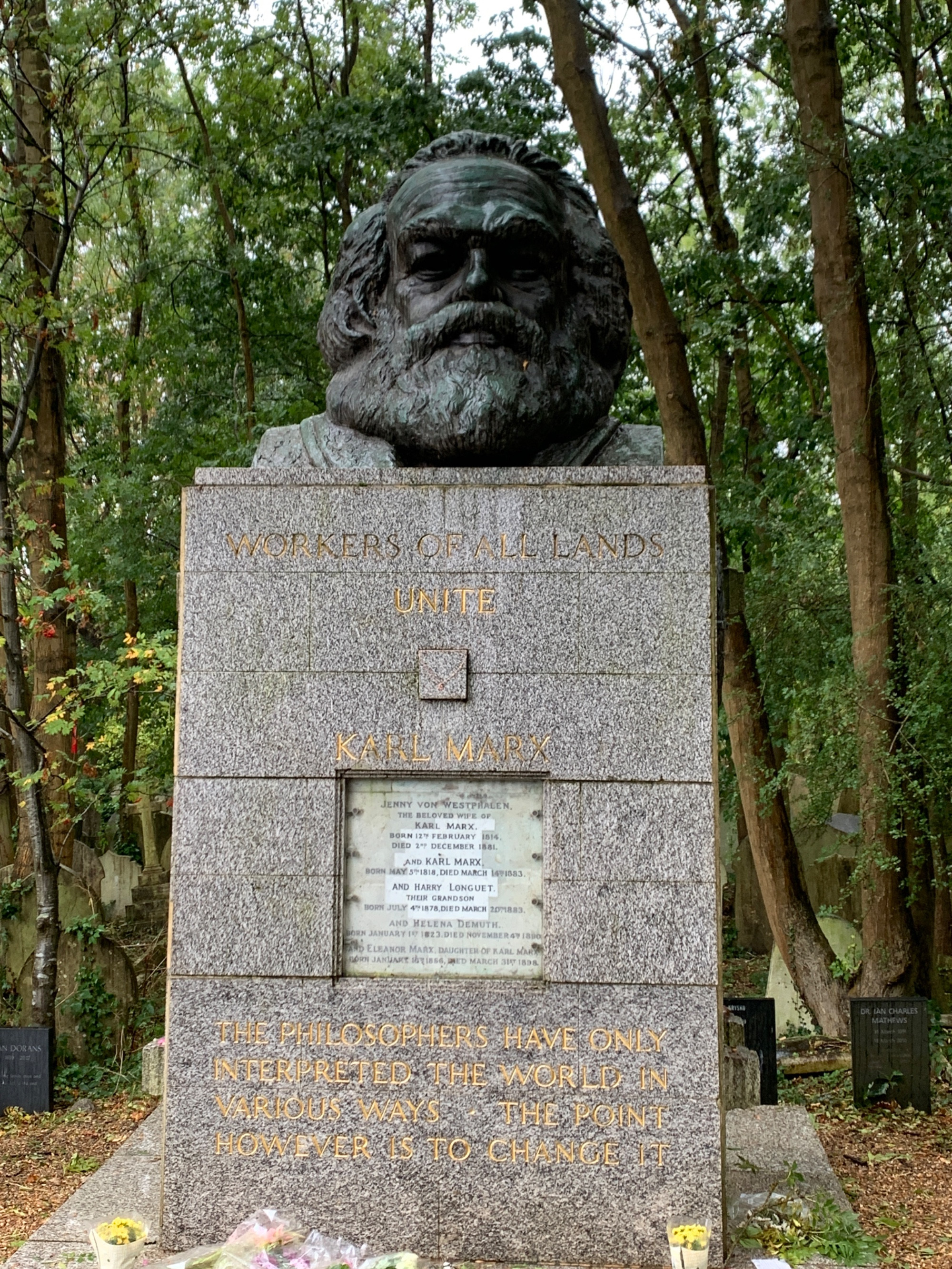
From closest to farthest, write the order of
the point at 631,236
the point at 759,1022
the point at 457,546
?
1. the point at 457,546
2. the point at 759,1022
3. the point at 631,236

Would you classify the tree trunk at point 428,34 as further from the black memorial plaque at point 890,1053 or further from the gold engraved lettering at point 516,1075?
the gold engraved lettering at point 516,1075

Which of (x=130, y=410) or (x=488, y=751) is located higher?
(x=130, y=410)

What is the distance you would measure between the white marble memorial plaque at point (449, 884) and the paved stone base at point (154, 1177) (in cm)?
129

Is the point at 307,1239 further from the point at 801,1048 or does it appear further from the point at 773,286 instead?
the point at 773,286

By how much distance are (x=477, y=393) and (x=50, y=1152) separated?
4540mm

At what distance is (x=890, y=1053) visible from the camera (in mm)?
7469

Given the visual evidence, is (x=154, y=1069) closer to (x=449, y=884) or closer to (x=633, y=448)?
(x=449, y=884)

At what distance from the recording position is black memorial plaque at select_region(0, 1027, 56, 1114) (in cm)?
712

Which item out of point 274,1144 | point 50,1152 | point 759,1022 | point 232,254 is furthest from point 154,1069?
point 232,254

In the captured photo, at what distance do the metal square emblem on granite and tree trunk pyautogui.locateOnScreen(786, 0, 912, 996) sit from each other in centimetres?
462

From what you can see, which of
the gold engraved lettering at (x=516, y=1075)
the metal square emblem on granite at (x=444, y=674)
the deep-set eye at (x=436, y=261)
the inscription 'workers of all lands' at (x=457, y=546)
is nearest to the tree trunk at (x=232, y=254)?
the deep-set eye at (x=436, y=261)

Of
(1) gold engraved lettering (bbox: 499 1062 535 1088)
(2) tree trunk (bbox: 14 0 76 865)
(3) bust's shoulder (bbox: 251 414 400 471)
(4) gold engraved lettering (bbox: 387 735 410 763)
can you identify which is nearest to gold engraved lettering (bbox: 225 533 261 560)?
(3) bust's shoulder (bbox: 251 414 400 471)

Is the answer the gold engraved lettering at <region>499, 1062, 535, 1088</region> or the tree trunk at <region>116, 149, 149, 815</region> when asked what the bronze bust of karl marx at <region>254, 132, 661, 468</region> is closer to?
the gold engraved lettering at <region>499, 1062, 535, 1088</region>

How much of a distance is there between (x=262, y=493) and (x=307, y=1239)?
A: 2656 millimetres
